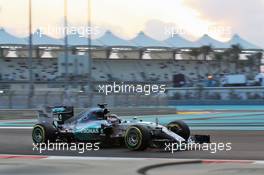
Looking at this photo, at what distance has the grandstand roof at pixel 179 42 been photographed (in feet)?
239

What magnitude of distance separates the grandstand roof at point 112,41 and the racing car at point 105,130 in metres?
56.9

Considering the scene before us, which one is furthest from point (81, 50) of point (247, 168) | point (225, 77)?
point (247, 168)

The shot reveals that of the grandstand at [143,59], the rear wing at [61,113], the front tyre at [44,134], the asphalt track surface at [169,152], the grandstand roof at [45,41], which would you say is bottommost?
the asphalt track surface at [169,152]

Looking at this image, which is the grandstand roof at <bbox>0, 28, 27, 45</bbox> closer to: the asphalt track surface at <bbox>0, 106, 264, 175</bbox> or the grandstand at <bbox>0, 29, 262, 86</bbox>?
the grandstand at <bbox>0, 29, 262, 86</bbox>

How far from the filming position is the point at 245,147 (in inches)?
488

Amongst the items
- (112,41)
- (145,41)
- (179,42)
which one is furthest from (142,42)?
(179,42)

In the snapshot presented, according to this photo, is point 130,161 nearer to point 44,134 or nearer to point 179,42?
point 44,134

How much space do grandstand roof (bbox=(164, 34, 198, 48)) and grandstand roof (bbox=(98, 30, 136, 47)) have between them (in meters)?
4.93

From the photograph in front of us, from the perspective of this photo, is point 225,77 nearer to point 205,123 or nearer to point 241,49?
point 241,49

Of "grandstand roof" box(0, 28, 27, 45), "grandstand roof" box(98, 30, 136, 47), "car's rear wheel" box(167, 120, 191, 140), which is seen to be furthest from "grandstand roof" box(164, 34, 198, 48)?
"car's rear wheel" box(167, 120, 191, 140)

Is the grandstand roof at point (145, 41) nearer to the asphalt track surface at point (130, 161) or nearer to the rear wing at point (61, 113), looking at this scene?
the asphalt track surface at point (130, 161)

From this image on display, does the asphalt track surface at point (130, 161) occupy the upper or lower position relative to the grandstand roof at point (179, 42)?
lower

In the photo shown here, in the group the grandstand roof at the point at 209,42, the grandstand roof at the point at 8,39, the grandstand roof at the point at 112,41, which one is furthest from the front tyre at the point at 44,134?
the grandstand roof at the point at 209,42

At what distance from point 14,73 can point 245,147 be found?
59186mm
